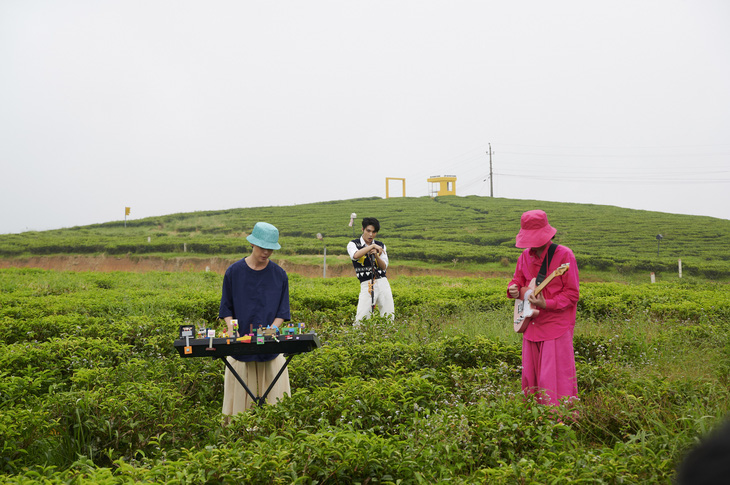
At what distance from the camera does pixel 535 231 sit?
169 inches

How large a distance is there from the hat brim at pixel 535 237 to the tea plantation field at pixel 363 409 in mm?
1198

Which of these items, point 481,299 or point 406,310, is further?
point 481,299

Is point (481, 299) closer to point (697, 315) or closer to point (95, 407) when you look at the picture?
point (697, 315)

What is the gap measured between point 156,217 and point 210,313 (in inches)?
1404

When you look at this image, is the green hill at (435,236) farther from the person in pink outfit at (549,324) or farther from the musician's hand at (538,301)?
the musician's hand at (538,301)

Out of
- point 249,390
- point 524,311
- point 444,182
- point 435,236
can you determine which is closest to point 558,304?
point 524,311

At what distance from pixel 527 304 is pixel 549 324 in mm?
222

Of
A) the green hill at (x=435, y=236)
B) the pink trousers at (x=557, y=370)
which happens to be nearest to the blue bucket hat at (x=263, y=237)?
the pink trousers at (x=557, y=370)

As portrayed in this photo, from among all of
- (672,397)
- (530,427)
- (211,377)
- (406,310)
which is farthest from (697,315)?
(211,377)

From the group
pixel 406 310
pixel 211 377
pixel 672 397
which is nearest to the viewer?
pixel 672 397

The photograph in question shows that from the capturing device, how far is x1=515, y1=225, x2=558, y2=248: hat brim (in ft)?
13.8

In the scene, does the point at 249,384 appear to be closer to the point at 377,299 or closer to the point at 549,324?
the point at 549,324

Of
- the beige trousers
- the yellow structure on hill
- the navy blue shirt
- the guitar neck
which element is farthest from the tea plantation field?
the yellow structure on hill

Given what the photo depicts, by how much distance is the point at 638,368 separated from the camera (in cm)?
565
